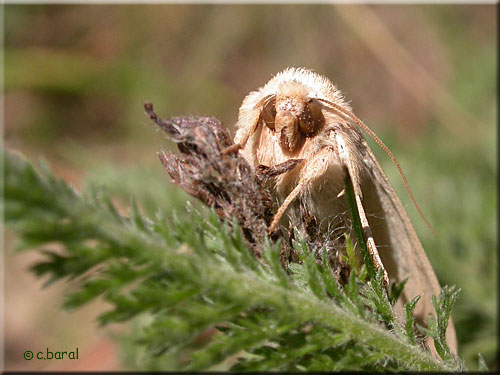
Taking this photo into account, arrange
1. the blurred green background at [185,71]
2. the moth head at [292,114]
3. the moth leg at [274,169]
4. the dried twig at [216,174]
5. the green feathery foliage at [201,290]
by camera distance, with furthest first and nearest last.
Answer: the blurred green background at [185,71] → the moth head at [292,114] → the moth leg at [274,169] → the dried twig at [216,174] → the green feathery foliage at [201,290]

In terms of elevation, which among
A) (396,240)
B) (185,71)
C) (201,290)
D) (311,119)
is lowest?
(201,290)

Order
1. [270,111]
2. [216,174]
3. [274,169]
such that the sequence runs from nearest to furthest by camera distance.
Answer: [216,174] → [274,169] → [270,111]

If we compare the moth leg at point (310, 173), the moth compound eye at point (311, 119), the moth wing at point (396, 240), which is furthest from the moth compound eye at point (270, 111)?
the moth wing at point (396, 240)

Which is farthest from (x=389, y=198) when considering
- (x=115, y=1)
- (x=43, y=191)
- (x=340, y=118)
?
(x=115, y=1)

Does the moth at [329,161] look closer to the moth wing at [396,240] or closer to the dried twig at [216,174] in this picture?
A: the moth wing at [396,240]

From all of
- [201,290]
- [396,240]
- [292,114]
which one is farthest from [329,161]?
[201,290]

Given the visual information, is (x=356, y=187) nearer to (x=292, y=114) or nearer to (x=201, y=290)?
(x=292, y=114)

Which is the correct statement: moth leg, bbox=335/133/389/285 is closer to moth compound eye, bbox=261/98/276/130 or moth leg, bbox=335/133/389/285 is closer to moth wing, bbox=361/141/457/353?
moth wing, bbox=361/141/457/353
